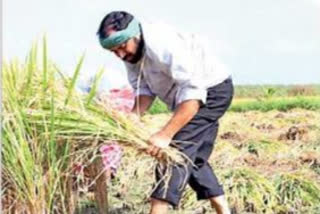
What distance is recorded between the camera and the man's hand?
260cm

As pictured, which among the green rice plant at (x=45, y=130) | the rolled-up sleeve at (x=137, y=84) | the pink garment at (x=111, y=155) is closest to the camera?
the green rice plant at (x=45, y=130)

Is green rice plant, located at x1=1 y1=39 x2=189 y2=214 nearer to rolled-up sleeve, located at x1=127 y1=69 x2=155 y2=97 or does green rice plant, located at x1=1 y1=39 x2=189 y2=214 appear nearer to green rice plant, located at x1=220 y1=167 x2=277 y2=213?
rolled-up sleeve, located at x1=127 y1=69 x2=155 y2=97

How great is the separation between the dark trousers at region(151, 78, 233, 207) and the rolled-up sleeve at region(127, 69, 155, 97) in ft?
0.76

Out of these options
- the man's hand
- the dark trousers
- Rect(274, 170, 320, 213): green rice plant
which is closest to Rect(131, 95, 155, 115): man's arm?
the dark trousers

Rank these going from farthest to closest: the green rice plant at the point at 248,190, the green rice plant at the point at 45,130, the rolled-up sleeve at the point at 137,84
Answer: the green rice plant at the point at 248,190
the rolled-up sleeve at the point at 137,84
the green rice plant at the point at 45,130

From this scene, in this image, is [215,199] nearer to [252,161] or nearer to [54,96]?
[54,96]

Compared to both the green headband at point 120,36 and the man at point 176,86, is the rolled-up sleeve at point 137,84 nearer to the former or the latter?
the man at point 176,86

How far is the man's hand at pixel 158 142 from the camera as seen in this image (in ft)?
8.52

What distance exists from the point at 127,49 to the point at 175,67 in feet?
0.55

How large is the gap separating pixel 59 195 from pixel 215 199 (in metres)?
0.63

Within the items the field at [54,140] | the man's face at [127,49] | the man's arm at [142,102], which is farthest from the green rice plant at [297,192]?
the man's face at [127,49]

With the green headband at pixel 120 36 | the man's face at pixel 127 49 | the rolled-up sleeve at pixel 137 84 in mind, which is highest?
the green headband at pixel 120 36

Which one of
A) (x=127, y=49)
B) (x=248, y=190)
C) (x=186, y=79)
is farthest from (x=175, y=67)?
(x=248, y=190)

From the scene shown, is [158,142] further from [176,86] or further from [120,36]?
[120,36]
